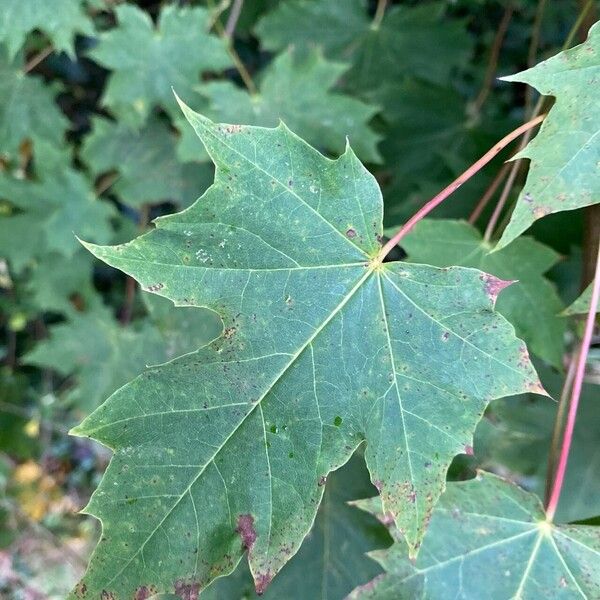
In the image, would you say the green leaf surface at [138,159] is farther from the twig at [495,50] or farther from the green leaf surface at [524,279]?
the green leaf surface at [524,279]

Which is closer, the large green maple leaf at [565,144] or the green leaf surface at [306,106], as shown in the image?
the large green maple leaf at [565,144]

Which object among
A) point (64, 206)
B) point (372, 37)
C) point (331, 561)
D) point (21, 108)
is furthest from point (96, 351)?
point (372, 37)

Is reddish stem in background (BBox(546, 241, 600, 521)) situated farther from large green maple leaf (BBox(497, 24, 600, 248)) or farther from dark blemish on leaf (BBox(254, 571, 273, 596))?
dark blemish on leaf (BBox(254, 571, 273, 596))

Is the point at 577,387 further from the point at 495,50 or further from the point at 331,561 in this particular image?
the point at 495,50

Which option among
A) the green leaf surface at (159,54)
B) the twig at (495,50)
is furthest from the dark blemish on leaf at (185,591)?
the twig at (495,50)

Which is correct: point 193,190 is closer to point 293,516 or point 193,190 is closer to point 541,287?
point 541,287

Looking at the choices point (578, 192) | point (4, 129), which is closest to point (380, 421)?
point (578, 192)
